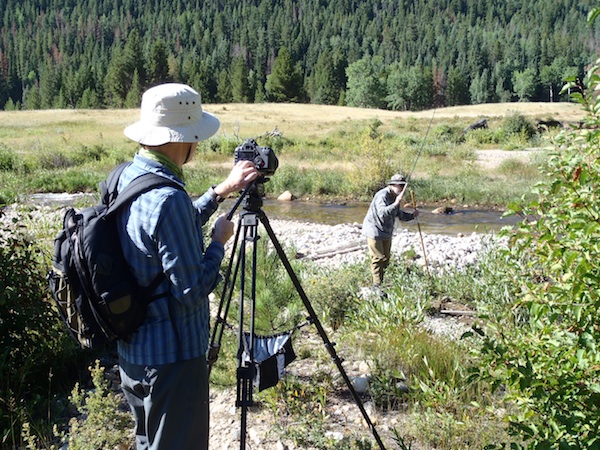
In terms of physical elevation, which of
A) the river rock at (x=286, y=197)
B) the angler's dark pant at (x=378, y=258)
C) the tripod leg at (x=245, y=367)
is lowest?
the river rock at (x=286, y=197)

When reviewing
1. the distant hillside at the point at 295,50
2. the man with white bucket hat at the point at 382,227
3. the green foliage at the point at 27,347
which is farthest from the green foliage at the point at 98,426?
the distant hillside at the point at 295,50

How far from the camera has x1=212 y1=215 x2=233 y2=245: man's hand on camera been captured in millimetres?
2395

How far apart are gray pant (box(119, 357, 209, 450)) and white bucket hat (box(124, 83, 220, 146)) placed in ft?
2.97

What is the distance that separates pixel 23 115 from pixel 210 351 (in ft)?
193

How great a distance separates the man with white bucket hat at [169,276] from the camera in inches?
83.6

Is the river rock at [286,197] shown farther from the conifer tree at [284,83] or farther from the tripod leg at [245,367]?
the conifer tree at [284,83]

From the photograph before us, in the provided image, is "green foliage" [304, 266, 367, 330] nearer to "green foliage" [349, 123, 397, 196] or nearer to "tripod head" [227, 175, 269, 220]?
"tripod head" [227, 175, 269, 220]

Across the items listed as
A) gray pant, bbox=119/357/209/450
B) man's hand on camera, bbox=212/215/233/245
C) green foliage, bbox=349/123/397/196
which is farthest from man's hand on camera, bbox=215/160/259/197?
green foliage, bbox=349/123/397/196

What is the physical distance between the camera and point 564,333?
213 centimetres

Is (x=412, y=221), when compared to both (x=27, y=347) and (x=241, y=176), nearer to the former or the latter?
(x=27, y=347)

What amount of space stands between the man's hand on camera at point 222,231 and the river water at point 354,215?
12.8 meters

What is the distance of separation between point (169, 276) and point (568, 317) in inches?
64.5

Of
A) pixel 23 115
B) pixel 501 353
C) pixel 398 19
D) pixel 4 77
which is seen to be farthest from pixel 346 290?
pixel 398 19

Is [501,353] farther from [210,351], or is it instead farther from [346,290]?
[346,290]
